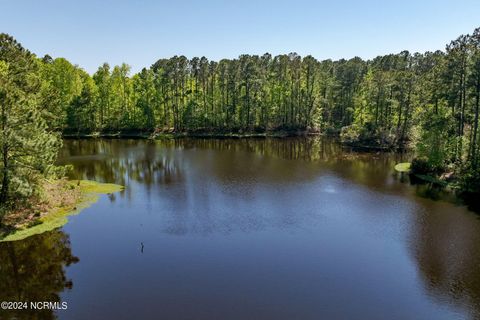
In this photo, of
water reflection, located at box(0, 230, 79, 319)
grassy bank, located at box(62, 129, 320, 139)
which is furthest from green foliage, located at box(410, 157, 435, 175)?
grassy bank, located at box(62, 129, 320, 139)

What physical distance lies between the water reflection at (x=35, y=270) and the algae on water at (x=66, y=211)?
1.22 metres

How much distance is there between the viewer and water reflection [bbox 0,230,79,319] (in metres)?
27.5

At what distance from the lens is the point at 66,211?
4597 cm

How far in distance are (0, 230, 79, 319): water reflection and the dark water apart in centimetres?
11

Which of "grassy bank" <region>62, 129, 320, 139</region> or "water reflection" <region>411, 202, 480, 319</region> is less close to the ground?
"grassy bank" <region>62, 129, 320, 139</region>

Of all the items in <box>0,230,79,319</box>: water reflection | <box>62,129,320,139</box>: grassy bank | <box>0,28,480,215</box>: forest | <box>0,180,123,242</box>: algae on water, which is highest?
<box>0,28,480,215</box>: forest

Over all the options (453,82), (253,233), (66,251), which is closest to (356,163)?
(453,82)

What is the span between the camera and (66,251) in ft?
116

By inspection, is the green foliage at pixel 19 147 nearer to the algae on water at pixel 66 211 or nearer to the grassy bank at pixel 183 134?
the algae on water at pixel 66 211

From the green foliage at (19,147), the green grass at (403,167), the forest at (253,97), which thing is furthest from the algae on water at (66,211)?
the green grass at (403,167)

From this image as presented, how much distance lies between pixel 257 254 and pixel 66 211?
989 inches

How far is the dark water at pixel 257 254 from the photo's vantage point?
87.1 feet

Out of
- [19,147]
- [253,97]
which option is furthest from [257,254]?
[253,97]

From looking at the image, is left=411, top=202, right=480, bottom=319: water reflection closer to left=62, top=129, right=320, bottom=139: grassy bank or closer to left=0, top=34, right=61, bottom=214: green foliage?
left=0, top=34, right=61, bottom=214: green foliage
